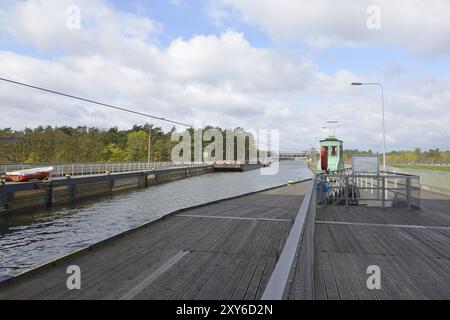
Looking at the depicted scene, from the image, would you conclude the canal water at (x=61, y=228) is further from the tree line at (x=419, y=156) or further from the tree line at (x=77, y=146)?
the tree line at (x=419, y=156)

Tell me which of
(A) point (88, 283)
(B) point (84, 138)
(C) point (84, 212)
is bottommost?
(C) point (84, 212)

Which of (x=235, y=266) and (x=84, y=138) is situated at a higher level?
(x=84, y=138)

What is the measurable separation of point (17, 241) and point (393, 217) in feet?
53.4

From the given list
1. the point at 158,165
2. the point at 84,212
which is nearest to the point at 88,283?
the point at 84,212

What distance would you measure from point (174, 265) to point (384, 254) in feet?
16.0

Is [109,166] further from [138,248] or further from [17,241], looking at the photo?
[138,248]

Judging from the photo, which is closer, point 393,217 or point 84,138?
point 393,217

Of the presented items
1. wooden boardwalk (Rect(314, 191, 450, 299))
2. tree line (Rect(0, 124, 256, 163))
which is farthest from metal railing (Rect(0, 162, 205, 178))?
wooden boardwalk (Rect(314, 191, 450, 299))

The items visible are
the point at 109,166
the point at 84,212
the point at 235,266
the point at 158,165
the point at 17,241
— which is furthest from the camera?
the point at 158,165

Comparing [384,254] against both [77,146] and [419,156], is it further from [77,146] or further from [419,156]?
[419,156]

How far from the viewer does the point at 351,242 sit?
343 inches

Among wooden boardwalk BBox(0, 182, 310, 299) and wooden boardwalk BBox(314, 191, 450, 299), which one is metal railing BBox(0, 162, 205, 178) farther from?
wooden boardwalk BBox(314, 191, 450, 299)
